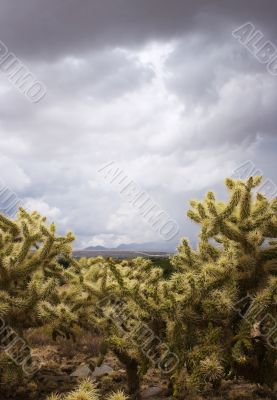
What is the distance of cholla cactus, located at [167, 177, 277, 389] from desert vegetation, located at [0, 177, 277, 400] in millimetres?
11

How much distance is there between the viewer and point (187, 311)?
5.01m

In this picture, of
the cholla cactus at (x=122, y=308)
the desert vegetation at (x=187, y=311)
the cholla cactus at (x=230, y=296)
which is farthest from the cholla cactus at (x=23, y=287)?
the cholla cactus at (x=230, y=296)

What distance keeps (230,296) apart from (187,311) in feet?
1.54

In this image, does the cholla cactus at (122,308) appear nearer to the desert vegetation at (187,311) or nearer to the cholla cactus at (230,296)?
the desert vegetation at (187,311)

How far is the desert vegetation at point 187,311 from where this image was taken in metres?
5.00

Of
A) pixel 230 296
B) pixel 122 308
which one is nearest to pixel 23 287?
pixel 122 308

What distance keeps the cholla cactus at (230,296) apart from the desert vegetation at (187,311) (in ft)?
0.04

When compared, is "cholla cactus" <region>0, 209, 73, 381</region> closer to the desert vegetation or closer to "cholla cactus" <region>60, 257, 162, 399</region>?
the desert vegetation

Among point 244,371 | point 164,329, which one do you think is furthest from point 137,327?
point 244,371

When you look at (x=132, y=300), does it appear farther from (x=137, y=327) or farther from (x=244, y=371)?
(x=244, y=371)

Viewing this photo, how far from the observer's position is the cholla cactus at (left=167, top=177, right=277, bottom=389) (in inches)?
195

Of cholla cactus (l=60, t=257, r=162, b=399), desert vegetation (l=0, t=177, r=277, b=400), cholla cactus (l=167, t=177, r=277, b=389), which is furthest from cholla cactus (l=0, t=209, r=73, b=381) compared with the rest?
cholla cactus (l=167, t=177, r=277, b=389)

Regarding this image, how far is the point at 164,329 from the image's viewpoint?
5.41 m

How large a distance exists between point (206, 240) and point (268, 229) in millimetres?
710
